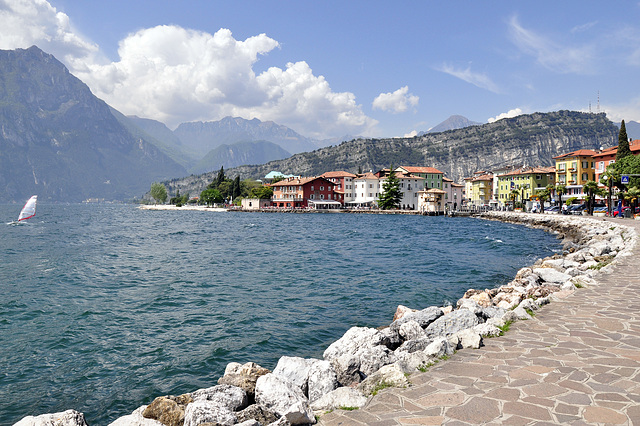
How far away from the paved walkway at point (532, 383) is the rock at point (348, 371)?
171cm

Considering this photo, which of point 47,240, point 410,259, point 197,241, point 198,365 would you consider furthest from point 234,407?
point 47,240

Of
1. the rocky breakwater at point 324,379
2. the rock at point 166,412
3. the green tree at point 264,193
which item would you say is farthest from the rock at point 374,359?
the green tree at point 264,193

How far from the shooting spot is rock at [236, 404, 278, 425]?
5.82 metres

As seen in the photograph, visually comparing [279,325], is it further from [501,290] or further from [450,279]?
[450,279]

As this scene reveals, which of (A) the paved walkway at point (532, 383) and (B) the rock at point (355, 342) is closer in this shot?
(A) the paved walkway at point (532, 383)

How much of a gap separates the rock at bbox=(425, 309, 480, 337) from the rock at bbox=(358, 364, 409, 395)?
374 cm

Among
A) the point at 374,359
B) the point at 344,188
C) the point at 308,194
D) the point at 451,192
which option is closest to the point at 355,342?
the point at 374,359

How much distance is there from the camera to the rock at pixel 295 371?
287 inches

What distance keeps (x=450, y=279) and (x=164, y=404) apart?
58.1ft

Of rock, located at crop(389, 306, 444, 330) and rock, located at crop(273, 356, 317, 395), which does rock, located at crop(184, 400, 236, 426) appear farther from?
rock, located at crop(389, 306, 444, 330)

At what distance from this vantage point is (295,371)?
7.66 meters

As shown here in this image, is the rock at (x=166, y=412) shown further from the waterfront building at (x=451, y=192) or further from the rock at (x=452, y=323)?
the waterfront building at (x=451, y=192)

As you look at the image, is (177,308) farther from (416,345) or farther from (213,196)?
(213,196)

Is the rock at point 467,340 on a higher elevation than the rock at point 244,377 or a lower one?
higher
